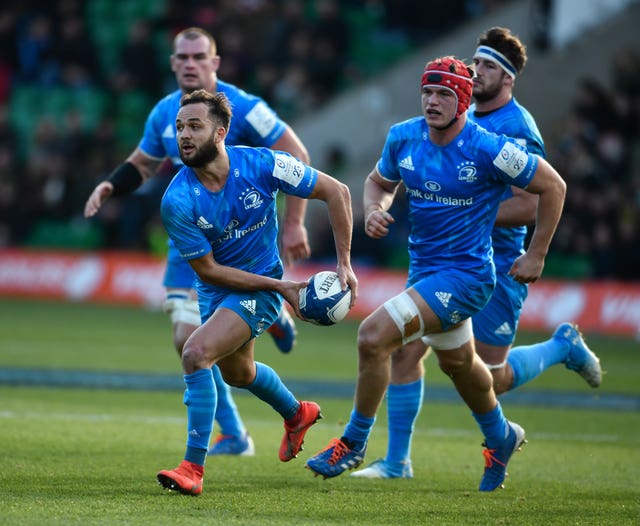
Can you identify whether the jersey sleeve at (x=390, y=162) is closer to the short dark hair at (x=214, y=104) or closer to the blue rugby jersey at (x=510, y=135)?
the blue rugby jersey at (x=510, y=135)

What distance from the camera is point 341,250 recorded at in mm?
6879

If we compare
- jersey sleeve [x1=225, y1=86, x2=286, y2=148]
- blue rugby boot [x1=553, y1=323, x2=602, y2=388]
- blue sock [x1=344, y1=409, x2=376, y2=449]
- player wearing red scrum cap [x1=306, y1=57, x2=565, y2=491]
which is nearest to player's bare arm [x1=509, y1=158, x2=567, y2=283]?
player wearing red scrum cap [x1=306, y1=57, x2=565, y2=491]

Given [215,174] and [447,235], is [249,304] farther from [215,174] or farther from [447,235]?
[447,235]

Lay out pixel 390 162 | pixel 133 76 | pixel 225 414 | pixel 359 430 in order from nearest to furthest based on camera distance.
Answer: pixel 359 430 → pixel 390 162 → pixel 225 414 → pixel 133 76

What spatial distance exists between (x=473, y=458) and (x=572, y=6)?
50.5 ft

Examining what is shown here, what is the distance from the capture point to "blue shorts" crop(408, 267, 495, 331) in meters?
6.80

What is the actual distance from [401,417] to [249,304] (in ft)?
4.80

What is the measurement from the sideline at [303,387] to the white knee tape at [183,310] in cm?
338

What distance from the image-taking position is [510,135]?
7.70 meters

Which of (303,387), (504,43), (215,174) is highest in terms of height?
(504,43)

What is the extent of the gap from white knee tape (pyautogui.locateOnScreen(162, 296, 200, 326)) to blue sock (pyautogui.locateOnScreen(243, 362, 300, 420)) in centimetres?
118

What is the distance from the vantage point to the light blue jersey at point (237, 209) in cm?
666

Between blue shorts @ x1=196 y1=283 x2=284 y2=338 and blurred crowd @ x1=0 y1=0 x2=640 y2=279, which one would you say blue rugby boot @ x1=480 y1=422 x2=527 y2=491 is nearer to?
blue shorts @ x1=196 y1=283 x2=284 y2=338

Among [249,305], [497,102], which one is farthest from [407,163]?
[249,305]
